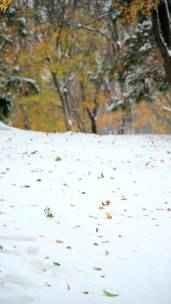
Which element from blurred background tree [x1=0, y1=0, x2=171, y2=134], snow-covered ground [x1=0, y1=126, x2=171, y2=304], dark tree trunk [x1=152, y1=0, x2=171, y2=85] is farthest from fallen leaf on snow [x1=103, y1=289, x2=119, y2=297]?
dark tree trunk [x1=152, y1=0, x2=171, y2=85]

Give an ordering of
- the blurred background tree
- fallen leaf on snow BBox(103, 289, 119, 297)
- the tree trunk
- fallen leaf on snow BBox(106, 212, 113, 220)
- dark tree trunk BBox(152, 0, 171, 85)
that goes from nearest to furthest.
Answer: fallen leaf on snow BBox(103, 289, 119, 297) → fallen leaf on snow BBox(106, 212, 113, 220) → dark tree trunk BBox(152, 0, 171, 85) → the blurred background tree → the tree trunk

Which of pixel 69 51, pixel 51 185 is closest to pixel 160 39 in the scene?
pixel 51 185

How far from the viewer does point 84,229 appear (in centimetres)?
632

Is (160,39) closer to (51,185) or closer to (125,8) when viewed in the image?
(125,8)

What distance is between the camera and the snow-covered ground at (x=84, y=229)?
14.9 feet

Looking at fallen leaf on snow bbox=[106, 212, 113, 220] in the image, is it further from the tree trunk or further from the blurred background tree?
the tree trunk

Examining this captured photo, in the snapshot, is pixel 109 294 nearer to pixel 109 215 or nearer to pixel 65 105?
pixel 109 215

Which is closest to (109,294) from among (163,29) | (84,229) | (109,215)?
(84,229)

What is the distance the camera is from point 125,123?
26516 mm

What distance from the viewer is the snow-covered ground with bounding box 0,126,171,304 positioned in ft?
14.9

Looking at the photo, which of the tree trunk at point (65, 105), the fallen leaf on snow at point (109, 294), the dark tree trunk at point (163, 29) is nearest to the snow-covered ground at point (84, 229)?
the fallen leaf on snow at point (109, 294)

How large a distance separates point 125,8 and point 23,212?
544cm

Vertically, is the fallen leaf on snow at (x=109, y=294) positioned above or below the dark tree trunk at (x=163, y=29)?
below

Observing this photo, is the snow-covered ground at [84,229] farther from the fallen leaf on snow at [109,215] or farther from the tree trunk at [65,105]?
the tree trunk at [65,105]
